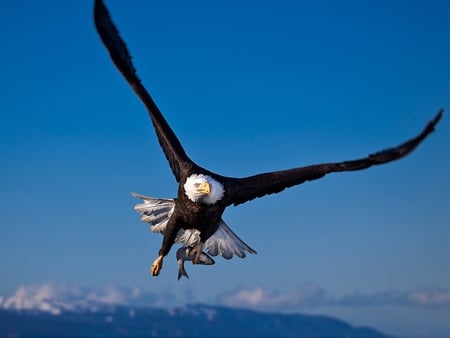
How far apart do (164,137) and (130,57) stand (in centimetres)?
129

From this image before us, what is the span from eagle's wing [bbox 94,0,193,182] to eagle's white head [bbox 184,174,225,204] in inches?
18.4

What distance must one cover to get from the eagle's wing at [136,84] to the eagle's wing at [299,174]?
89 cm

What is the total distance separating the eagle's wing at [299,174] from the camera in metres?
12.2

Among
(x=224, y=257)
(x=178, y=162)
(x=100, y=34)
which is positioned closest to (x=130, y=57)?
(x=100, y=34)

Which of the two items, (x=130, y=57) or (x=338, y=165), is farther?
(x=338, y=165)

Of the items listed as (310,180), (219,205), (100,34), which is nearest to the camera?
(100,34)

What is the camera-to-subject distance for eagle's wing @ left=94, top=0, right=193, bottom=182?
1134 centimetres

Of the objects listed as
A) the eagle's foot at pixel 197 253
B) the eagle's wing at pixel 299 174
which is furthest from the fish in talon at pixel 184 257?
the eagle's wing at pixel 299 174

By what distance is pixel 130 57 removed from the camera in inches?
471

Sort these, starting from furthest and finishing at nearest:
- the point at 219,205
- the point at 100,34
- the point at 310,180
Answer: the point at 310,180 → the point at 219,205 → the point at 100,34

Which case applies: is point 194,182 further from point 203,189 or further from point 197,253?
point 197,253

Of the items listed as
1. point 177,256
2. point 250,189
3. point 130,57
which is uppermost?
point 130,57

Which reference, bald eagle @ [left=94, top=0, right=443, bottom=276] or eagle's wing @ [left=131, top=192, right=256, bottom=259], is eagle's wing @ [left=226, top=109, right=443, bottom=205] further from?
eagle's wing @ [left=131, top=192, right=256, bottom=259]

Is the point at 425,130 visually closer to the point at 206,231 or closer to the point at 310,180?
the point at 310,180
